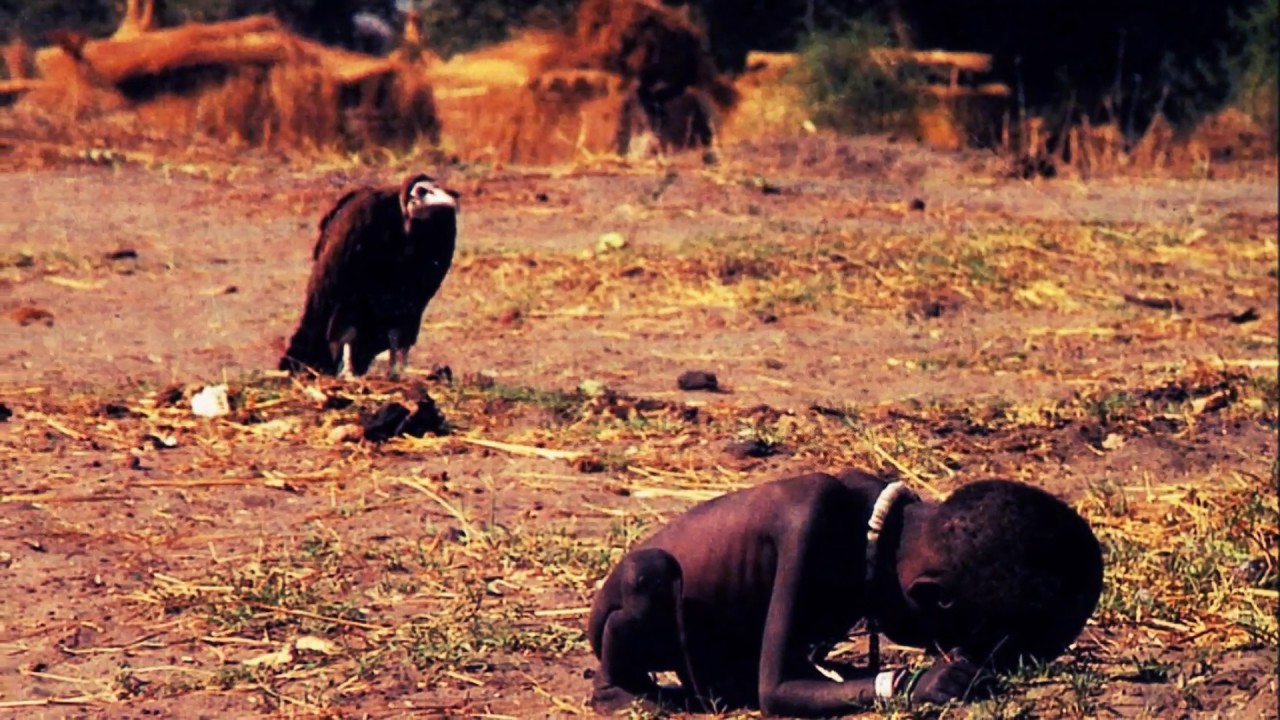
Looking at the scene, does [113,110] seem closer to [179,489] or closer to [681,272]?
[681,272]

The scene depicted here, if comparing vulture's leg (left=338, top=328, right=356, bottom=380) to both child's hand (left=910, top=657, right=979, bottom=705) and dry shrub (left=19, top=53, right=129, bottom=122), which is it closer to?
child's hand (left=910, top=657, right=979, bottom=705)

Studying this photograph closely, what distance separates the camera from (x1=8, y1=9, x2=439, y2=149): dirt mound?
763 inches

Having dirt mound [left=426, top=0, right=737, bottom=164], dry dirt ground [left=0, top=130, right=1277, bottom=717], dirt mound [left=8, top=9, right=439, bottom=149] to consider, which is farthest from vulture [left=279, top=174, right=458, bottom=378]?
dirt mound [left=8, top=9, right=439, bottom=149]

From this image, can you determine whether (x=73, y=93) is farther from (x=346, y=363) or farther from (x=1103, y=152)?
(x=346, y=363)

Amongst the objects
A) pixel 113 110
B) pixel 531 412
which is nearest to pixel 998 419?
pixel 531 412

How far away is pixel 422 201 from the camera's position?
843cm

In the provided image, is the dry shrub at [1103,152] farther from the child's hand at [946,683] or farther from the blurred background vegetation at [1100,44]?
the child's hand at [946,683]

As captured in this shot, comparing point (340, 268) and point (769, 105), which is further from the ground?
point (340, 268)

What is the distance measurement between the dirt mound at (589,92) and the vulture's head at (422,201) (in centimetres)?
1019

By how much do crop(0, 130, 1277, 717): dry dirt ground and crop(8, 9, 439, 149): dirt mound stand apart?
10.7ft

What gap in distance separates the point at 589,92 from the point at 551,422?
11.9 metres

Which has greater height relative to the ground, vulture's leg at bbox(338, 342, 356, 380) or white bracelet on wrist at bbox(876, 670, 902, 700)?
white bracelet on wrist at bbox(876, 670, 902, 700)

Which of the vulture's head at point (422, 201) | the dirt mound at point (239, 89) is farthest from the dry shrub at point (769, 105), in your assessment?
the vulture's head at point (422, 201)

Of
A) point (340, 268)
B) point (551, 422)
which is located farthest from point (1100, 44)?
point (551, 422)
